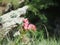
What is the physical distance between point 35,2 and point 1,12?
83cm

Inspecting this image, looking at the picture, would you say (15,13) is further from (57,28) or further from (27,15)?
(57,28)

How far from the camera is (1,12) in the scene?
5352 mm

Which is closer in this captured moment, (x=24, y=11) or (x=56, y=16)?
(x=24, y=11)

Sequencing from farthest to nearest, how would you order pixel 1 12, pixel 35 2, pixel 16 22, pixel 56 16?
pixel 56 16
pixel 35 2
pixel 1 12
pixel 16 22

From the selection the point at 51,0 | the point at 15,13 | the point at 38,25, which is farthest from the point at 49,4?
the point at 15,13

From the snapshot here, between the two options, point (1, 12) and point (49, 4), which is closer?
point (1, 12)

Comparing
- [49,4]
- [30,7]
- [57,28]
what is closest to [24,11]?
[30,7]

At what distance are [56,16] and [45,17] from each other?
60 centimetres

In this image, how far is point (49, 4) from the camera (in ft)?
19.0

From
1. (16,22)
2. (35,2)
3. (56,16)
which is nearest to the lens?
(16,22)

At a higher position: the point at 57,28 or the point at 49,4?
the point at 49,4

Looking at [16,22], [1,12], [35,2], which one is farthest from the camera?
[35,2]

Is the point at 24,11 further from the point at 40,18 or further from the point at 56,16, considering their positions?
the point at 56,16

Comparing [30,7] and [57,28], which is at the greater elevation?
[30,7]
